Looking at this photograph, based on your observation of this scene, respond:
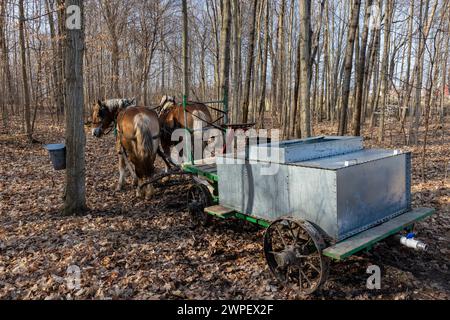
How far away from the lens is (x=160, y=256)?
4820 mm

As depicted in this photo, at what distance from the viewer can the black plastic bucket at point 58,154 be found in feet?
20.2

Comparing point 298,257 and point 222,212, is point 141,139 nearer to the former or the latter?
point 222,212

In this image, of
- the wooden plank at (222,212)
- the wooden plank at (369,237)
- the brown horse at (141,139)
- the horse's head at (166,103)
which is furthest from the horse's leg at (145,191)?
the wooden plank at (369,237)

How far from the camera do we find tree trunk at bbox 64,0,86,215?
5871mm

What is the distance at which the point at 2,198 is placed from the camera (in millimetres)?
7328

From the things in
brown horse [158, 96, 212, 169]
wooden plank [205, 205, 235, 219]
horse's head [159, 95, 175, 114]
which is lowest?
wooden plank [205, 205, 235, 219]

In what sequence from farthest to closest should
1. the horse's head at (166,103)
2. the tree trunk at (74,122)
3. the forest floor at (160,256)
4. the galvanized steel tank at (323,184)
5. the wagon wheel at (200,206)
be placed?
the horse's head at (166,103) < the tree trunk at (74,122) < the wagon wheel at (200,206) < the forest floor at (160,256) < the galvanized steel tank at (323,184)

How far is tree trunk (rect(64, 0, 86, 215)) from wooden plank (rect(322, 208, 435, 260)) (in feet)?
15.5

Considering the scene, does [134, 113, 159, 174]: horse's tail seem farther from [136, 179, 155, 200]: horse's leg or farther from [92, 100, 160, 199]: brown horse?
[136, 179, 155, 200]: horse's leg

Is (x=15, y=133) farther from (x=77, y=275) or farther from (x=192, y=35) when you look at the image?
(x=192, y=35)

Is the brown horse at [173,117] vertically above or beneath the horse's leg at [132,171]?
above

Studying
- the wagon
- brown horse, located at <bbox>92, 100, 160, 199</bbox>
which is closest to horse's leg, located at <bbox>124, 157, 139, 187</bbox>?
brown horse, located at <bbox>92, 100, 160, 199</bbox>

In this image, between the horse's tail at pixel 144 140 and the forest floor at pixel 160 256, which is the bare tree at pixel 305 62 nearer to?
the forest floor at pixel 160 256

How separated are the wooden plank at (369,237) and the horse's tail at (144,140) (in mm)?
4867
